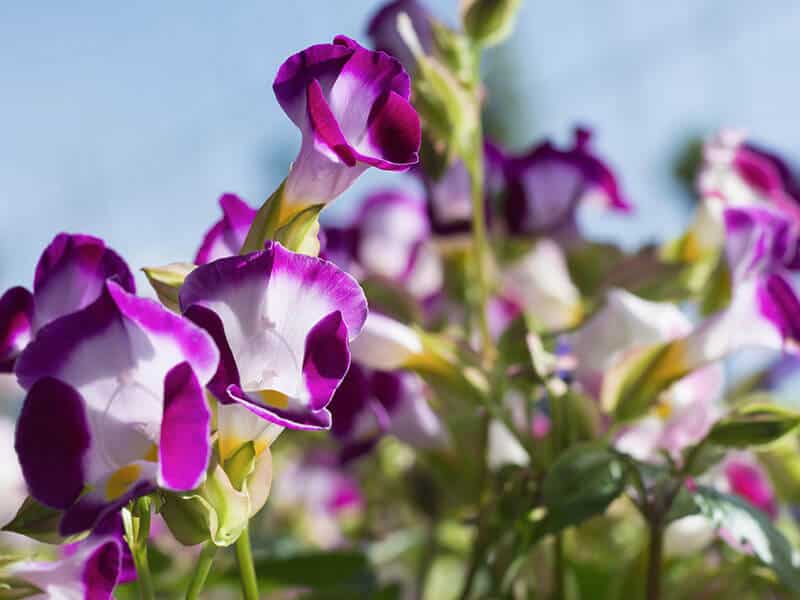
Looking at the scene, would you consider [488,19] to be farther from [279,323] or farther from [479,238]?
[279,323]

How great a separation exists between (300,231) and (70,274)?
0.05 m

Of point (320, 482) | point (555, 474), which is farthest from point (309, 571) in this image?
point (320, 482)

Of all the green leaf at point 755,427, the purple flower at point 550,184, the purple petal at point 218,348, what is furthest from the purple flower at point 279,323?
the purple flower at point 550,184

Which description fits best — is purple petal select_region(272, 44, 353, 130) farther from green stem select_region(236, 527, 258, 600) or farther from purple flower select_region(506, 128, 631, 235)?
purple flower select_region(506, 128, 631, 235)

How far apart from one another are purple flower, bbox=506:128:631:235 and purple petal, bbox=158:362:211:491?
0.26 meters

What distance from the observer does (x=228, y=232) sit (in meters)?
0.27

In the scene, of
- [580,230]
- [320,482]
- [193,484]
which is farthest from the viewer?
[320,482]

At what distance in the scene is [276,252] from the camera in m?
0.22

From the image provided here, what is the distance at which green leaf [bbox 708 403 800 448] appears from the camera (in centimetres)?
30

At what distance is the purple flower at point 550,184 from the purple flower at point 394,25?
0.06 m

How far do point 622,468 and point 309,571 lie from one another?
0.44ft

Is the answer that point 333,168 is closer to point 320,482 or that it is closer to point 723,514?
point 723,514

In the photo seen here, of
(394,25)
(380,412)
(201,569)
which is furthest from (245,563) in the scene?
(394,25)

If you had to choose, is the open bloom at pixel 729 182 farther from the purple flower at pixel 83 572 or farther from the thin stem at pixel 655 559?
the purple flower at pixel 83 572
